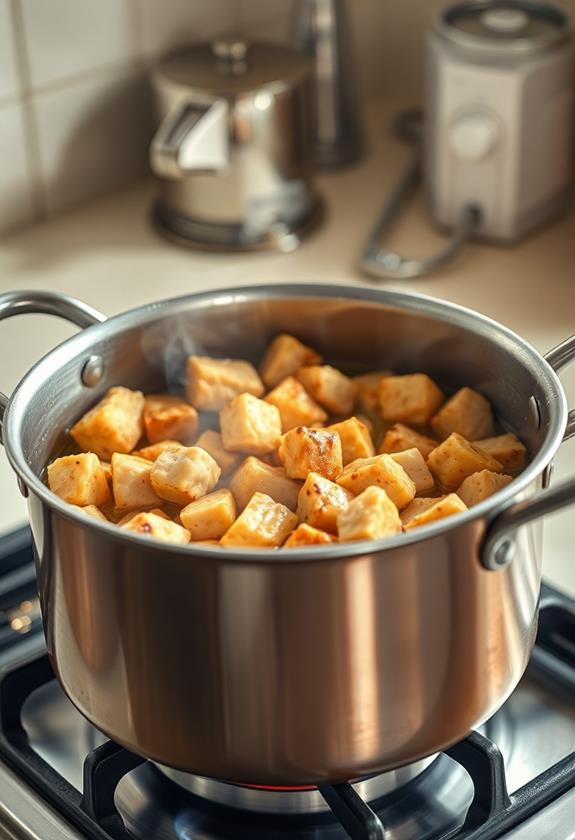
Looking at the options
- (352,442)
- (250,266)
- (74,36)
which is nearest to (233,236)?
(250,266)

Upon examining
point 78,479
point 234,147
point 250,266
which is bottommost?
point 250,266

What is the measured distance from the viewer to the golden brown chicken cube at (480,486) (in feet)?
2.29

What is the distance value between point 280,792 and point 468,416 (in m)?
0.26

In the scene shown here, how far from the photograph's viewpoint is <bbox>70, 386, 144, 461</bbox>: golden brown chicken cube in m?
0.78

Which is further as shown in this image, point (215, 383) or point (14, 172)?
point (14, 172)

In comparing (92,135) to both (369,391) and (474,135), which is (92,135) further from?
(369,391)

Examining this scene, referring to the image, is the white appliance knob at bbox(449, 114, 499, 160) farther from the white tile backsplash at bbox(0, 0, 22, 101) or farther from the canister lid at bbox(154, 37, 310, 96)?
the white tile backsplash at bbox(0, 0, 22, 101)

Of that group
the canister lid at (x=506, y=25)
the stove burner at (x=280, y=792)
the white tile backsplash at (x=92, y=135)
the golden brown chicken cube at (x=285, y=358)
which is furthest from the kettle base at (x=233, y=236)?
the stove burner at (x=280, y=792)

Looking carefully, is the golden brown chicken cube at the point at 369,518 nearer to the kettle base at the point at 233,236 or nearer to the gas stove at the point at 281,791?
the gas stove at the point at 281,791

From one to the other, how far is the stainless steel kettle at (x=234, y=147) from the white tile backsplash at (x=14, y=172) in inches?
6.0

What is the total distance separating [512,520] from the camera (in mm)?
563

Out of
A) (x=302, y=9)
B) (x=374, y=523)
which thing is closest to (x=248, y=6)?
(x=302, y=9)

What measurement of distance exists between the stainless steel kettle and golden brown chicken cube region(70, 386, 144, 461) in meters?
0.56

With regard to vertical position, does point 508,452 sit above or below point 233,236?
above
